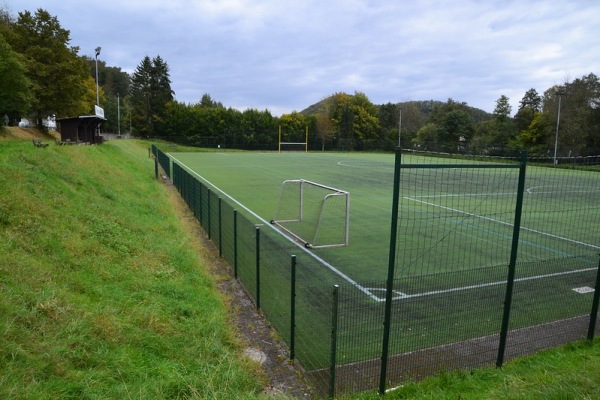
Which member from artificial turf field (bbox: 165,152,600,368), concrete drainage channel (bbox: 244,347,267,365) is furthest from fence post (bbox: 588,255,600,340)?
concrete drainage channel (bbox: 244,347,267,365)

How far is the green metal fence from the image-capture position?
5.00 m

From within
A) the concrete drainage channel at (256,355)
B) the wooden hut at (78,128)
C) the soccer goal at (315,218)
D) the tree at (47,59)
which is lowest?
the concrete drainage channel at (256,355)

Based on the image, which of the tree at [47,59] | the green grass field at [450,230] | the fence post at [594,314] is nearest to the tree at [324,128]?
the tree at [47,59]

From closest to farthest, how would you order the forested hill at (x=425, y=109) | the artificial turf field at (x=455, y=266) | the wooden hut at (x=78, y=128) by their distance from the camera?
the artificial turf field at (x=455, y=266) → the wooden hut at (x=78, y=128) → the forested hill at (x=425, y=109)

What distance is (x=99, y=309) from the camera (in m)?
5.18

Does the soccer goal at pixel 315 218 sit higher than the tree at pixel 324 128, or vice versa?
the tree at pixel 324 128

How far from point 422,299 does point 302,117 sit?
3055 inches

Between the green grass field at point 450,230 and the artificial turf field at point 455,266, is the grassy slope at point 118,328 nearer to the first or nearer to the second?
the artificial turf field at point 455,266

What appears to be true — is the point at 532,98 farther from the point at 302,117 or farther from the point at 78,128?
the point at 78,128

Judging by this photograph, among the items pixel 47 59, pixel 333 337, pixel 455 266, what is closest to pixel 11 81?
pixel 47 59

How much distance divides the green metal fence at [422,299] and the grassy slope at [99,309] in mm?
947

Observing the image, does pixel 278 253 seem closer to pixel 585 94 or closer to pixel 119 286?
pixel 119 286

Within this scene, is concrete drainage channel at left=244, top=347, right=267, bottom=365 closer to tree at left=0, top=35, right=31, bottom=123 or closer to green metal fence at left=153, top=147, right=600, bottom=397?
green metal fence at left=153, top=147, right=600, bottom=397

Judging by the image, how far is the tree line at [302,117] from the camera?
40500 millimetres
